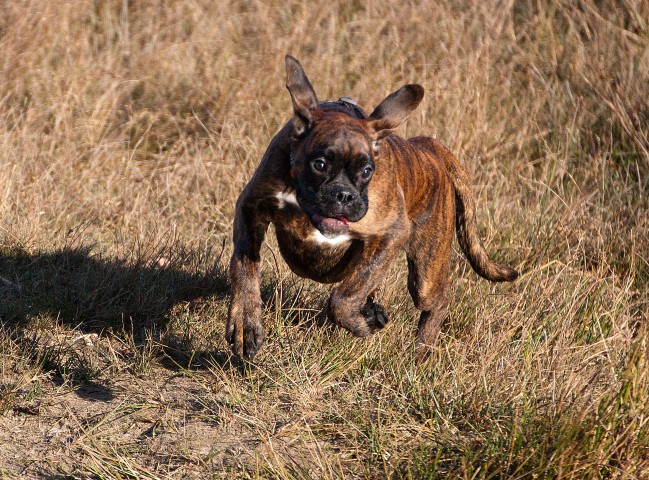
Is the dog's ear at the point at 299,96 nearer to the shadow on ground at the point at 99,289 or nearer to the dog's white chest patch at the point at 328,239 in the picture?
the dog's white chest patch at the point at 328,239

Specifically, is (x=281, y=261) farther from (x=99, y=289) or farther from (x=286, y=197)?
(x=286, y=197)

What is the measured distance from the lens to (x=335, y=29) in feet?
32.7

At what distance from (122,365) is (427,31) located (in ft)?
19.3

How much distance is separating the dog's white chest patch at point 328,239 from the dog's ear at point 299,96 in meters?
0.52

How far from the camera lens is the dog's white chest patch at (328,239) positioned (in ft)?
16.8

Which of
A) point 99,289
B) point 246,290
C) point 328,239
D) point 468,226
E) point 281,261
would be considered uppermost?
point 328,239

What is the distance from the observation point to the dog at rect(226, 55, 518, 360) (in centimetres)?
482

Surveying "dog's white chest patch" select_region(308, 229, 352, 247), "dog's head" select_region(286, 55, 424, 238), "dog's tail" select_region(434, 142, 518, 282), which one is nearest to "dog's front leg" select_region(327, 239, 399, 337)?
"dog's white chest patch" select_region(308, 229, 352, 247)

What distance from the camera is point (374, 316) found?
17.5 ft

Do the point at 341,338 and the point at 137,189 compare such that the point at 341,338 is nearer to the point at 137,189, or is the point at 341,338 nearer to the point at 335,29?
the point at 137,189

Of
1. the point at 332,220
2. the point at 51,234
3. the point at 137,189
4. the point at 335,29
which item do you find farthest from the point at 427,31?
the point at 332,220

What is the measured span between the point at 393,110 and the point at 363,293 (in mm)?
992

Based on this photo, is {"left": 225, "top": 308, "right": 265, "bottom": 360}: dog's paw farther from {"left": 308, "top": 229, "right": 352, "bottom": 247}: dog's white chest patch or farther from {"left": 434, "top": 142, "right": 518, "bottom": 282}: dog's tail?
{"left": 434, "top": 142, "right": 518, "bottom": 282}: dog's tail

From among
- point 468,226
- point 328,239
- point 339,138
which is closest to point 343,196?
point 339,138
